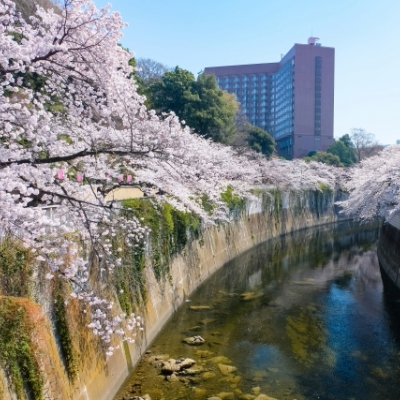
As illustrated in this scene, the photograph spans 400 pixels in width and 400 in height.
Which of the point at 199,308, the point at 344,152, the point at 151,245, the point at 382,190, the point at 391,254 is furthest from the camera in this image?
the point at 344,152

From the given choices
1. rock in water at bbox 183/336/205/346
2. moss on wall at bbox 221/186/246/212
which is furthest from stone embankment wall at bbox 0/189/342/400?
rock in water at bbox 183/336/205/346

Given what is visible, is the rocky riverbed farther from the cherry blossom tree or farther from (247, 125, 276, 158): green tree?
(247, 125, 276, 158): green tree

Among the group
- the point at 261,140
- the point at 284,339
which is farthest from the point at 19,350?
the point at 261,140

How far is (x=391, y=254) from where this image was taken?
65.1ft

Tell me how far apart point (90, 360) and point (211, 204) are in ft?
40.9

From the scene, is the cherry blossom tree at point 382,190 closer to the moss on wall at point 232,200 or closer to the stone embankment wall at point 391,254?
the stone embankment wall at point 391,254

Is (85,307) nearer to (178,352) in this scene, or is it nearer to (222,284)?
(178,352)

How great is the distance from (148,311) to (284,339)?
4271 mm

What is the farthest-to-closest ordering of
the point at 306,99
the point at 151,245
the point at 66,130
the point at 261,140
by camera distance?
the point at 306,99
the point at 261,140
the point at 151,245
the point at 66,130

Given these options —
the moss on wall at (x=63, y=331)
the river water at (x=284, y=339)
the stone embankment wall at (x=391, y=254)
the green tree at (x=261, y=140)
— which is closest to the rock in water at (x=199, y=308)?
the river water at (x=284, y=339)

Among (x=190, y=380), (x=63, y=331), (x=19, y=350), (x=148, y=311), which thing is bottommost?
(x=190, y=380)

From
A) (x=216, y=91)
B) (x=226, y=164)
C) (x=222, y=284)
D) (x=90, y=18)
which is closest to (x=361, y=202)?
(x=226, y=164)

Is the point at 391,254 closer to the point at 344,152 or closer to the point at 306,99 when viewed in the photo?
the point at 344,152

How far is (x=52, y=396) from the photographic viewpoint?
6418 mm
